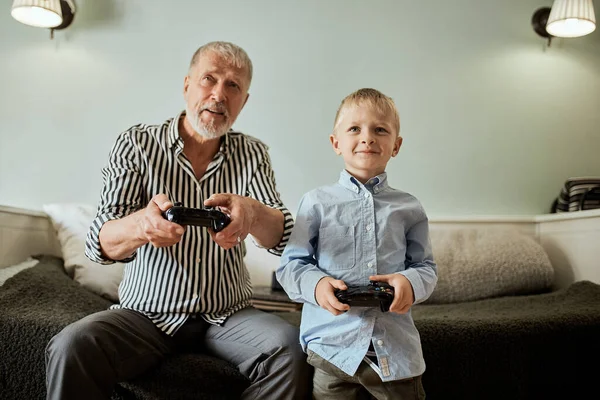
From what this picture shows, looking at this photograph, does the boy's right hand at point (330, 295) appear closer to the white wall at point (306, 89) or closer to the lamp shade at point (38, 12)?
the white wall at point (306, 89)

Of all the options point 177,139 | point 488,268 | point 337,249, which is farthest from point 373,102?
point 488,268

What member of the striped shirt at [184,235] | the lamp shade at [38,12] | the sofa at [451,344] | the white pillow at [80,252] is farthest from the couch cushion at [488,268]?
the lamp shade at [38,12]

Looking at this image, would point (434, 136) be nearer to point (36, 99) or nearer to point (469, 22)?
point (469, 22)

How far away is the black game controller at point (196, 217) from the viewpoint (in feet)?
3.03

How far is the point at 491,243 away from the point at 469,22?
99cm

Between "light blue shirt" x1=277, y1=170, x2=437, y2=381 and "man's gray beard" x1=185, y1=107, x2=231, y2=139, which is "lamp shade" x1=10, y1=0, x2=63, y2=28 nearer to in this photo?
"man's gray beard" x1=185, y1=107, x2=231, y2=139

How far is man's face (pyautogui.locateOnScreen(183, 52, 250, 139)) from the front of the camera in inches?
51.0

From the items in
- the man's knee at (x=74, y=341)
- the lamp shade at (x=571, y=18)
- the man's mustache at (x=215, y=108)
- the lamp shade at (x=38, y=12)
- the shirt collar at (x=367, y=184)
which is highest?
the lamp shade at (x=571, y=18)

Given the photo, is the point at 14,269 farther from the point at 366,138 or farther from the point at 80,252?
the point at 366,138

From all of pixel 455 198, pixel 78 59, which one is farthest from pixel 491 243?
pixel 78 59

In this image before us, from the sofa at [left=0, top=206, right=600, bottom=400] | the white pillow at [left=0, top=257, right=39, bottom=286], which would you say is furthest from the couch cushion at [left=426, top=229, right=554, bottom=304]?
the white pillow at [left=0, top=257, right=39, bottom=286]

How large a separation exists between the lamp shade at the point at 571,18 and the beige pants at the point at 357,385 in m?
1.80

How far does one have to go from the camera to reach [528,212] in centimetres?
226

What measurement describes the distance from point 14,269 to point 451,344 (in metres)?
1.32
